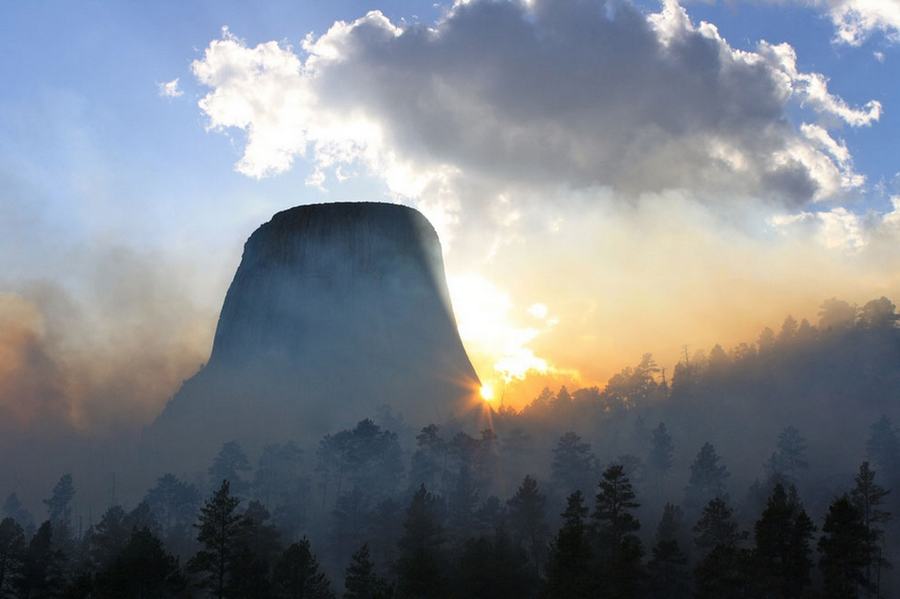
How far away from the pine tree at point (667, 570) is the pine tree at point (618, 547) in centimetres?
209

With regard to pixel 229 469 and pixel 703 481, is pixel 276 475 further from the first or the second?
pixel 703 481

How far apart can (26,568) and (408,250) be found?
3982 inches

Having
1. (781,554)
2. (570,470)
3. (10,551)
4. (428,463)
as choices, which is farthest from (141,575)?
(570,470)

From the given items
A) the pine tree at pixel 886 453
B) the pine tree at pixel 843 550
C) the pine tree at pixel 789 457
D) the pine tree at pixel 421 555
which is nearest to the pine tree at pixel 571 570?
the pine tree at pixel 421 555

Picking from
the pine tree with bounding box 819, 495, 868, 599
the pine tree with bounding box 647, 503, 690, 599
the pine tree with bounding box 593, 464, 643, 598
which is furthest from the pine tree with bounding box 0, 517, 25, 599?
the pine tree with bounding box 819, 495, 868, 599

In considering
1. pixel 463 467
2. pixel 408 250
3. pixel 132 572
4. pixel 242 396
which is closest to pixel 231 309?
pixel 242 396

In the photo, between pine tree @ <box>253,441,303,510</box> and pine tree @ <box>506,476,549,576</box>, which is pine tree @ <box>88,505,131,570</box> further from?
pine tree @ <box>506,476,549,576</box>

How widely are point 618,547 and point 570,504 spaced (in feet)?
23.5

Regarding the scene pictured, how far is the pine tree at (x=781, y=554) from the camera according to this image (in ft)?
160

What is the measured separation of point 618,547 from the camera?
5072 centimetres

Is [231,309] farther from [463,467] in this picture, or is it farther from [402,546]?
[402,546]

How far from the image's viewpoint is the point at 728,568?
49.2m

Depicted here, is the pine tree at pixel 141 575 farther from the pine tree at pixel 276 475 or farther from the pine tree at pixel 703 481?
the pine tree at pixel 703 481

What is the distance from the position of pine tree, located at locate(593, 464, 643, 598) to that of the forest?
0.15 metres
